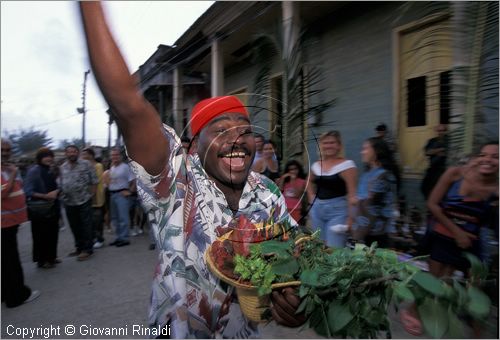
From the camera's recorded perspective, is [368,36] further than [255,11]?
No

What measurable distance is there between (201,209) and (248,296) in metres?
0.34

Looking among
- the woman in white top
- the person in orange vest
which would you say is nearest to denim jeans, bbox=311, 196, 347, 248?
the woman in white top

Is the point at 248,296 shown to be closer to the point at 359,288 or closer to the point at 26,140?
the point at 359,288

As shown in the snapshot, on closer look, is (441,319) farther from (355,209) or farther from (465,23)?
(355,209)

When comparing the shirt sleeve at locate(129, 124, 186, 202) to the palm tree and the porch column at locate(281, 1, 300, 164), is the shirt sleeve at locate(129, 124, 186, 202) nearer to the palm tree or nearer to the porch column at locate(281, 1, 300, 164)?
the palm tree

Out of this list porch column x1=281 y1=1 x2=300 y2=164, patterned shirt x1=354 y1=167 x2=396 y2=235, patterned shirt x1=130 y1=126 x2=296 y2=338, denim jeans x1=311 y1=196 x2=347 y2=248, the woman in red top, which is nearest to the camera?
patterned shirt x1=130 y1=126 x2=296 y2=338

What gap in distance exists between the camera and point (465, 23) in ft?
7.30

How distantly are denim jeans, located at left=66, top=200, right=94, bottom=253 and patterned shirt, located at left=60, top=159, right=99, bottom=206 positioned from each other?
4.3 inches

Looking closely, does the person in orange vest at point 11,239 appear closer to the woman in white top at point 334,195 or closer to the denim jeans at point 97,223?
the denim jeans at point 97,223

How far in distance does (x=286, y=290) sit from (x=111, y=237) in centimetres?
654

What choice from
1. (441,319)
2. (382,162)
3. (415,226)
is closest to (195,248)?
(441,319)

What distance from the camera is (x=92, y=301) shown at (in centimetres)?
376

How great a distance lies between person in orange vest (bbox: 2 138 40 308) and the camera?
12.1ft

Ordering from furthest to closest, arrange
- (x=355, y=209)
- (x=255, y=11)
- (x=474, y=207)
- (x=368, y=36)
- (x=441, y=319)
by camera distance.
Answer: (x=255, y=11) < (x=368, y=36) < (x=355, y=209) < (x=474, y=207) < (x=441, y=319)
